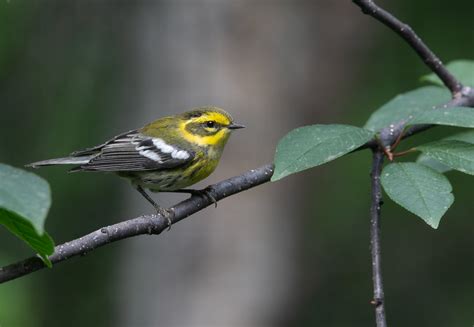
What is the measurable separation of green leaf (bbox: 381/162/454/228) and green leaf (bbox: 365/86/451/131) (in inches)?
28.9

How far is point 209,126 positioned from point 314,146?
75.3 inches

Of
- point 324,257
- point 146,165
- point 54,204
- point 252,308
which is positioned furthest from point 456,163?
point 324,257

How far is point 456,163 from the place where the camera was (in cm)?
214

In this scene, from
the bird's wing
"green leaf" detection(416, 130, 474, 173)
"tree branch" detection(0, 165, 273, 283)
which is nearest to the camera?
"tree branch" detection(0, 165, 273, 283)

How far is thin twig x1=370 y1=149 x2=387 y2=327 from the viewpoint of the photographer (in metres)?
1.87

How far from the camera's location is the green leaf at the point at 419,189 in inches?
76.5

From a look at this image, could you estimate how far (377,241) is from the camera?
6.89 feet

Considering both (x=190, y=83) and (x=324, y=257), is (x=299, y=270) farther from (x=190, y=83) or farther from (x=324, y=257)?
(x=190, y=83)

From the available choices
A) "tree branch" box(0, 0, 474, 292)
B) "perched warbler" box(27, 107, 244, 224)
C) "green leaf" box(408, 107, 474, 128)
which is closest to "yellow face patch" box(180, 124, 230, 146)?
"perched warbler" box(27, 107, 244, 224)

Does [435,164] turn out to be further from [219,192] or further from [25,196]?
[25,196]

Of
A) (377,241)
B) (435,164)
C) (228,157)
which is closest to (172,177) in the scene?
(435,164)

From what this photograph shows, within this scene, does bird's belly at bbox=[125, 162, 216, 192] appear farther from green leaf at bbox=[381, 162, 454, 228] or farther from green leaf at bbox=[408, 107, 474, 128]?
green leaf at bbox=[381, 162, 454, 228]

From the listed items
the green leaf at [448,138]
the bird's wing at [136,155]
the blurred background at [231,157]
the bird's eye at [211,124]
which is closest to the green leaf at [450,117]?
the green leaf at [448,138]

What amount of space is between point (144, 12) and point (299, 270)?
9.16ft
